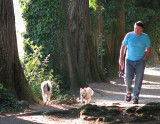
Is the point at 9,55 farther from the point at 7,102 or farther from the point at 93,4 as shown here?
the point at 93,4

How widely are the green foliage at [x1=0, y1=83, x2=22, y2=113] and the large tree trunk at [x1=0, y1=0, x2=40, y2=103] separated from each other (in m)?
0.63

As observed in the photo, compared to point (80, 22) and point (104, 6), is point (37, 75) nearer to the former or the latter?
point (80, 22)

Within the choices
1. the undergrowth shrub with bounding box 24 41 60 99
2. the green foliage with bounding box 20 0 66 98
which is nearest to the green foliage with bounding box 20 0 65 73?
the green foliage with bounding box 20 0 66 98

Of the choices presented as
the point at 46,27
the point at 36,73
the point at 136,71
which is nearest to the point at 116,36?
the point at 46,27

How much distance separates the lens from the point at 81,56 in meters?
17.2

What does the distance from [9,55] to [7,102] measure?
1.53 meters

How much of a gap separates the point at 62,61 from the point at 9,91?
255 inches

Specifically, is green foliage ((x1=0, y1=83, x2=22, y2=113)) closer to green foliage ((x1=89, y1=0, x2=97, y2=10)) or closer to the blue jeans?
the blue jeans

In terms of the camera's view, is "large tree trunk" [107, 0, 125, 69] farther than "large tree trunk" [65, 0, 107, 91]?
Yes

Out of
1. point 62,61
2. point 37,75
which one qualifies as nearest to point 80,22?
point 62,61

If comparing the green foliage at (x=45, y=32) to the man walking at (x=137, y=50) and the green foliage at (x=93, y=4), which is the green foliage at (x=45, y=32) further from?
the green foliage at (x=93, y=4)

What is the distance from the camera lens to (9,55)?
382 inches

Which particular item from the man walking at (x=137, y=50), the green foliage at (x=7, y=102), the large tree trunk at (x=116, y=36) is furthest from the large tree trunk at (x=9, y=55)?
the large tree trunk at (x=116, y=36)

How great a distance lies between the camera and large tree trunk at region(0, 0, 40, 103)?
9547 millimetres
